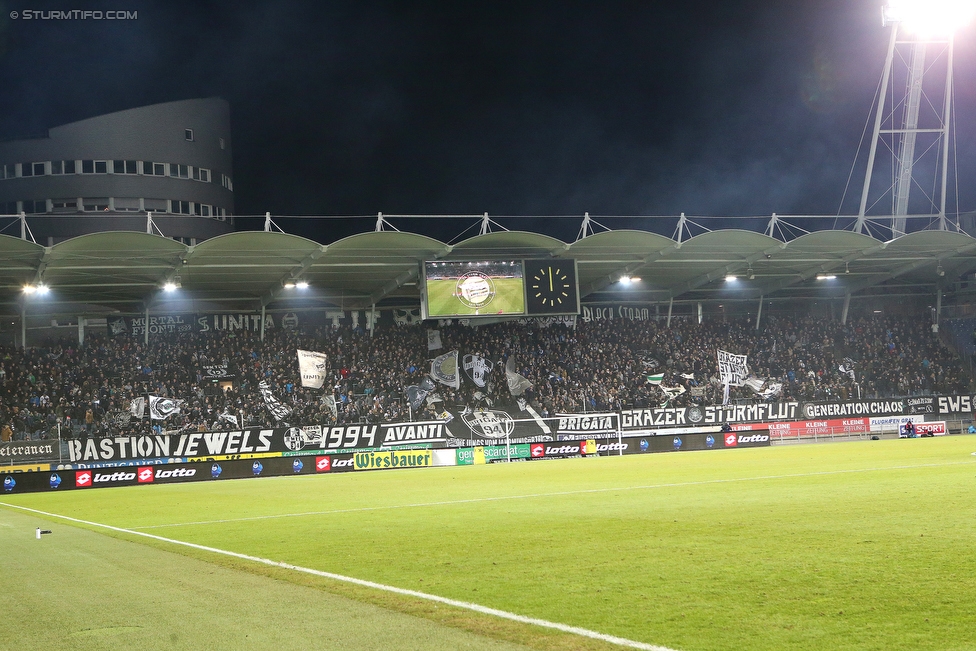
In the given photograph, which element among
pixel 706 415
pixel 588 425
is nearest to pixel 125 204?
pixel 588 425

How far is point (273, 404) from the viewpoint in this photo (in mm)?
47406

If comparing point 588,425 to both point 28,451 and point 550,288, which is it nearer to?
point 550,288

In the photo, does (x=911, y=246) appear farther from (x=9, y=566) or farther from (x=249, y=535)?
(x=9, y=566)

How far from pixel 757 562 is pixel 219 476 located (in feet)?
108

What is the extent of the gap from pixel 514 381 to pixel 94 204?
35.8 meters

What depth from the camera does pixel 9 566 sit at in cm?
1277

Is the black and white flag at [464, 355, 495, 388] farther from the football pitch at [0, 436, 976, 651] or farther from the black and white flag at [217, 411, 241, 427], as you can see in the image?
the football pitch at [0, 436, 976, 651]

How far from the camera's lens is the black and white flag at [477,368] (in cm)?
5147

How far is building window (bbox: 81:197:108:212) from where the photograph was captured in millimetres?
67125

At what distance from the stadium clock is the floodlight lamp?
2391 cm

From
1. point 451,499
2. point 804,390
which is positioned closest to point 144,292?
point 451,499

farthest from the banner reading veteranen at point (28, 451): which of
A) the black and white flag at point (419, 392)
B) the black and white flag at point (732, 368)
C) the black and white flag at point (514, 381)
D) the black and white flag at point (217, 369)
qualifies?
the black and white flag at point (732, 368)

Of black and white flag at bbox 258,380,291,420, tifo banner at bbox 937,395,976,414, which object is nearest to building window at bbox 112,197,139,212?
black and white flag at bbox 258,380,291,420

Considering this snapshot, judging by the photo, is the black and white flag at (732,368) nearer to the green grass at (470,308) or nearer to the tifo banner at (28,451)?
the green grass at (470,308)
